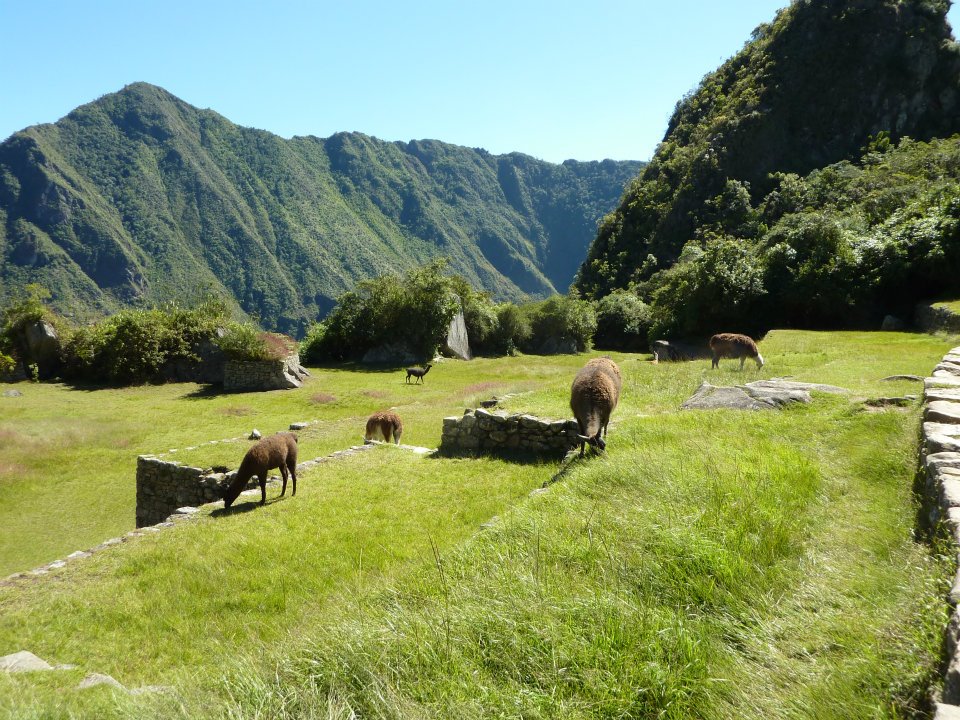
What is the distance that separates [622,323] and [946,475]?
5661 centimetres

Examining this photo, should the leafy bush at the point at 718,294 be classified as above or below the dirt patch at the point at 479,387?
above

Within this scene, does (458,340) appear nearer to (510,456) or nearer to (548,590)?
(510,456)

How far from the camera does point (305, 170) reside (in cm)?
19288

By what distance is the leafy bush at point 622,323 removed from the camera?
58531 millimetres

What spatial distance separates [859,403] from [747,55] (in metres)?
111

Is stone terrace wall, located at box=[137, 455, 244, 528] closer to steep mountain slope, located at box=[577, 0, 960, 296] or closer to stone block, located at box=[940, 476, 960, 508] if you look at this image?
stone block, located at box=[940, 476, 960, 508]

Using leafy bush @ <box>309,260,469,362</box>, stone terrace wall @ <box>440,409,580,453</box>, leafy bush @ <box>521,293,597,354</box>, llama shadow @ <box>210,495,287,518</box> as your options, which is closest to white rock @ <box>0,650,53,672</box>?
llama shadow @ <box>210,495,287,518</box>

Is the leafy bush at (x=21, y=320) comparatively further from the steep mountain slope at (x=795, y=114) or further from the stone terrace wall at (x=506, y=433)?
the steep mountain slope at (x=795, y=114)

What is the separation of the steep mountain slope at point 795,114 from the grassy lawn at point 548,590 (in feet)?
238

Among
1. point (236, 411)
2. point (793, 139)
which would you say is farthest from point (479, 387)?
point (793, 139)

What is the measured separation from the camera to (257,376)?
31750 millimetres

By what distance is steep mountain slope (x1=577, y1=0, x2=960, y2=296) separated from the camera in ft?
256

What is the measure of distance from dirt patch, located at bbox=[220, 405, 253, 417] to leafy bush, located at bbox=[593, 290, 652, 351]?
41.7m

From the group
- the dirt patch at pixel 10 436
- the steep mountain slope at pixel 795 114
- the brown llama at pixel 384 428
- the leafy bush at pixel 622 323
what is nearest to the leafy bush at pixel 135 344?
the dirt patch at pixel 10 436
